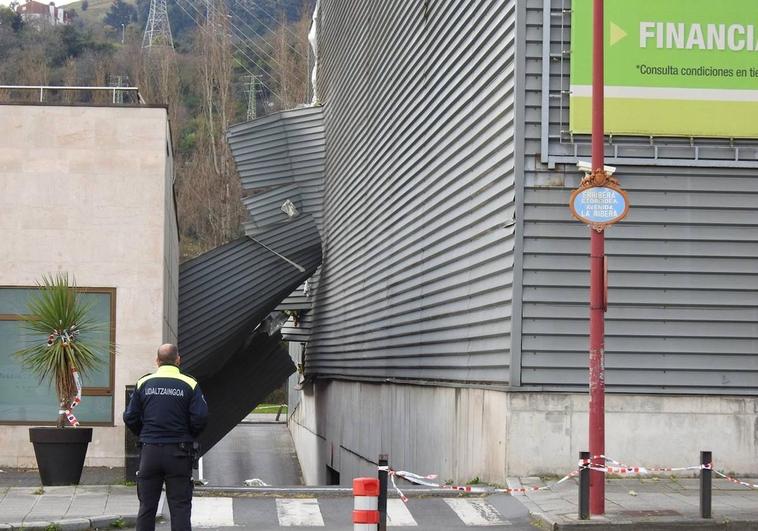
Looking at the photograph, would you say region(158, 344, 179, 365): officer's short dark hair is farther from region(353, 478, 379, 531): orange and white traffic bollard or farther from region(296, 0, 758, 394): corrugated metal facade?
region(296, 0, 758, 394): corrugated metal facade

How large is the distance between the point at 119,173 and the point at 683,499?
847cm

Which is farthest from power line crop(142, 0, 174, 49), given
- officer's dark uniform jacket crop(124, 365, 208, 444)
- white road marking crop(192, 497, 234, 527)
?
officer's dark uniform jacket crop(124, 365, 208, 444)

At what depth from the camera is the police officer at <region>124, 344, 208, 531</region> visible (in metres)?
9.15

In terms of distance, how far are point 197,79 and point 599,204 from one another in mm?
72048

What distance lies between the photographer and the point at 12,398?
1573 centimetres

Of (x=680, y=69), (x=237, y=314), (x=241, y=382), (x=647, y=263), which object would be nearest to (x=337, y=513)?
(x=647, y=263)

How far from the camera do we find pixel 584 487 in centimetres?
1080

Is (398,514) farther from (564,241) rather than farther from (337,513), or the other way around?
(564,241)

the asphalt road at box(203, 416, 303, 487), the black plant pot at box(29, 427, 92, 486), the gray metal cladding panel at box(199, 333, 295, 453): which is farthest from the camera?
the asphalt road at box(203, 416, 303, 487)

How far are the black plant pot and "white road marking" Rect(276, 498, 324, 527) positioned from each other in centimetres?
228

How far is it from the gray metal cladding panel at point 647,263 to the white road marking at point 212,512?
3755 millimetres

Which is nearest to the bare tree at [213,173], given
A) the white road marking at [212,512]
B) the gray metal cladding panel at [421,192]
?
the gray metal cladding panel at [421,192]

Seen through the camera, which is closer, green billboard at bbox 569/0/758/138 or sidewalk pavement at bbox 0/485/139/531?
sidewalk pavement at bbox 0/485/139/531

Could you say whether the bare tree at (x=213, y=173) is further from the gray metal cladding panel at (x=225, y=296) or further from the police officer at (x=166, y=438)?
the police officer at (x=166, y=438)
